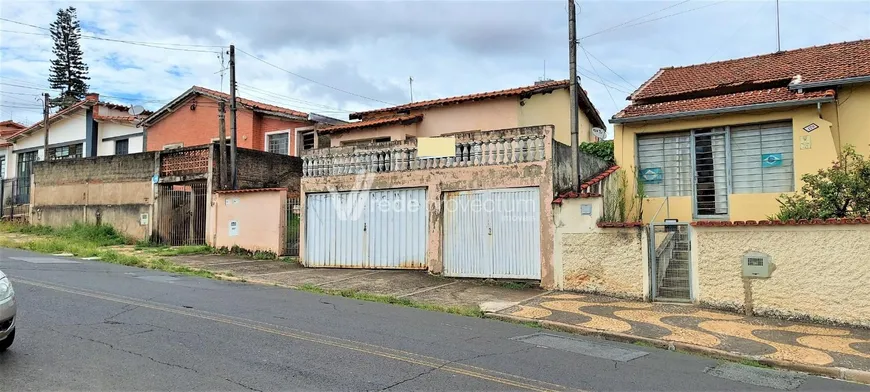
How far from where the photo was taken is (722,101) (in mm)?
12766

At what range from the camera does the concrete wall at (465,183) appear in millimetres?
11438

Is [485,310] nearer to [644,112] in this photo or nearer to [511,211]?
[511,211]

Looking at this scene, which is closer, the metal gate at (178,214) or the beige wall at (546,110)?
the beige wall at (546,110)

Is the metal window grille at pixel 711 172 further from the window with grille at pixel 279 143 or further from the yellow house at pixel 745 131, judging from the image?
the window with grille at pixel 279 143

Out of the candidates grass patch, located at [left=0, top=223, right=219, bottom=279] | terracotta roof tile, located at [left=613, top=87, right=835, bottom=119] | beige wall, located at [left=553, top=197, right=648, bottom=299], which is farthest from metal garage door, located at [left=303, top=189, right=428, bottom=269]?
terracotta roof tile, located at [left=613, top=87, right=835, bottom=119]

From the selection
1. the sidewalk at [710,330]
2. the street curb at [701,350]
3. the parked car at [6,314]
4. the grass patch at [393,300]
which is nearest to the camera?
the parked car at [6,314]

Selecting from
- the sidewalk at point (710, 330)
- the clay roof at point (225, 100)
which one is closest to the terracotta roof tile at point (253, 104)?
the clay roof at point (225, 100)

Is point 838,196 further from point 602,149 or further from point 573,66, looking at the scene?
point 602,149

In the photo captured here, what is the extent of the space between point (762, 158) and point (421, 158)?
792 centimetres

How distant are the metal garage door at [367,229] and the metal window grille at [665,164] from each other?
5790 millimetres

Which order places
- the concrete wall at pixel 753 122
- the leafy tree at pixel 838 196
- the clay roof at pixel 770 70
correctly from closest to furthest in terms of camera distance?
the leafy tree at pixel 838 196
the concrete wall at pixel 753 122
the clay roof at pixel 770 70

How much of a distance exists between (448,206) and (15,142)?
31.5 metres

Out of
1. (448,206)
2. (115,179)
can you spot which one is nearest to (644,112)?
(448,206)

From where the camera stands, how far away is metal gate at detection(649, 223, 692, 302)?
988 centimetres
